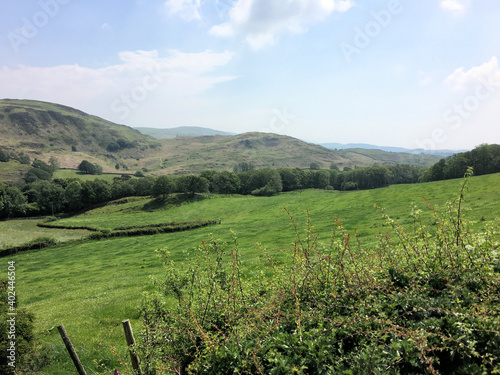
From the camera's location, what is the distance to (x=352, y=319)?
5.15 metres

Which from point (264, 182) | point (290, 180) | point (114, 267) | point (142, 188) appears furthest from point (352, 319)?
point (142, 188)

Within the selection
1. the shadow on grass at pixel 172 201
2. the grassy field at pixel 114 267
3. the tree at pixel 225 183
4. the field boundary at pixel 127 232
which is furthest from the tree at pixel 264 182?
the field boundary at pixel 127 232

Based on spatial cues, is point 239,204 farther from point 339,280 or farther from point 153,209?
point 339,280

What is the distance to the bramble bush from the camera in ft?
13.5

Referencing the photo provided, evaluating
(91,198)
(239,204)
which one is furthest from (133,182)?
(239,204)

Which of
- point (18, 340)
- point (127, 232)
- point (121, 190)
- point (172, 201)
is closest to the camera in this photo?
point (18, 340)

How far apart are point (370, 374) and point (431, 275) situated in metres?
3.16

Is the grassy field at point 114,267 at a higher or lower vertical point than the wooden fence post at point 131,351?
lower

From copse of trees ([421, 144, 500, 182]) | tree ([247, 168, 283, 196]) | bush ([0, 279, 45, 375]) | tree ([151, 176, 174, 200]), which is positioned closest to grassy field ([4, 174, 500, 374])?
bush ([0, 279, 45, 375])

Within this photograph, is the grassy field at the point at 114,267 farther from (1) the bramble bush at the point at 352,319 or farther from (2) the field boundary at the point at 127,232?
(2) the field boundary at the point at 127,232

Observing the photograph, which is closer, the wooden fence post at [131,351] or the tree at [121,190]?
the wooden fence post at [131,351]

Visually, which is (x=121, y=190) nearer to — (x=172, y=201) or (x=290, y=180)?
(x=172, y=201)

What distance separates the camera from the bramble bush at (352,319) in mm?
4117

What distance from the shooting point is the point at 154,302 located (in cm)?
740
